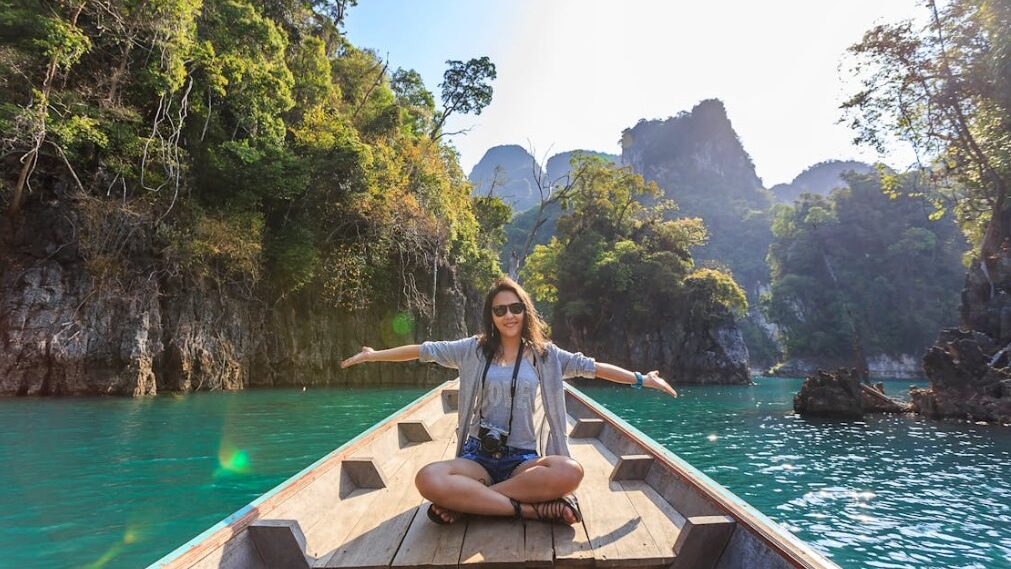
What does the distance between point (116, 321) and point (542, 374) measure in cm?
1485

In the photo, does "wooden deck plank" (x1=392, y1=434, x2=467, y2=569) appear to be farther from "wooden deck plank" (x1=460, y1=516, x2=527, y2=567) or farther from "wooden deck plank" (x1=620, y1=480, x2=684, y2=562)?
"wooden deck plank" (x1=620, y1=480, x2=684, y2=562)

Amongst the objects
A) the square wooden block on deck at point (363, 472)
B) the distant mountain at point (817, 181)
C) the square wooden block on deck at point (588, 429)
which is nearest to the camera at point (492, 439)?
the square wooden block on deck at point (363, 472)

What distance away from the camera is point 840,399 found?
1364cm

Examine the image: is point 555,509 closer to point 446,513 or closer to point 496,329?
point 446,513

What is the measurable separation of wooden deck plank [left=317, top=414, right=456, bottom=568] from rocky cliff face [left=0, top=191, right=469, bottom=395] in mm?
13093

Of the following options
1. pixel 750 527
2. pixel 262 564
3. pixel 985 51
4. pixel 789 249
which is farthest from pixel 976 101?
pixel 789 249

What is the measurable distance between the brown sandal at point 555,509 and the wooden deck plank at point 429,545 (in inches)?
14.3

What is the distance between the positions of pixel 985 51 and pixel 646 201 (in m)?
61.0

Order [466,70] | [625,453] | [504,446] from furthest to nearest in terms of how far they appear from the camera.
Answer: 1. [466,70]
2. [625,453]
3. [504,446]

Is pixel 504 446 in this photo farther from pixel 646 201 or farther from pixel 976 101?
pixel 646 201

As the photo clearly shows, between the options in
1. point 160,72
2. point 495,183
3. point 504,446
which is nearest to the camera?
point 504,446

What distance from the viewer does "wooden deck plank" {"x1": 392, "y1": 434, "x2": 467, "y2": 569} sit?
2.12 metres

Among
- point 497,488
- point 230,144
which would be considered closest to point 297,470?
point 497,488

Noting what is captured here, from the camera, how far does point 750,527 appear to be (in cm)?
206
